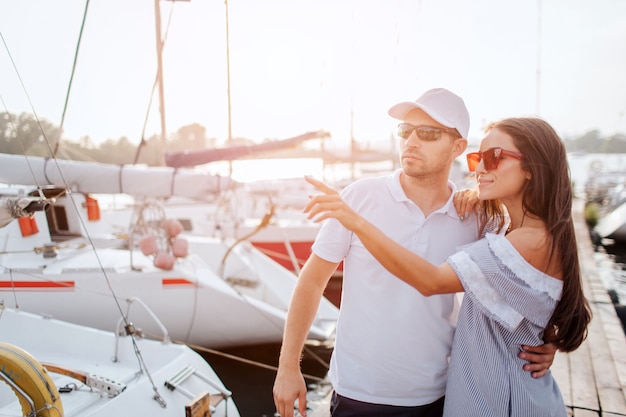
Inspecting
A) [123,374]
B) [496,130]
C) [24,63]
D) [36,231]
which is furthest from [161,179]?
[496,130]

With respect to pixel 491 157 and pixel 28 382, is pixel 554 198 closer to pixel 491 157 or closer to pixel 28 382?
pixel 491 157

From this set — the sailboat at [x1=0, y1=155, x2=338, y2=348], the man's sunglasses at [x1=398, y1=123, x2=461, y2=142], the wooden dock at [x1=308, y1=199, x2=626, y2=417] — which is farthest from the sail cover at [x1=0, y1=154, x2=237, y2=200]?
the man's sunglasses at [x1=398, y1=123, x2=461, y2=142]

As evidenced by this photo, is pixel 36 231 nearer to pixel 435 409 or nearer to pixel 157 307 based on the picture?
pixel 157 307

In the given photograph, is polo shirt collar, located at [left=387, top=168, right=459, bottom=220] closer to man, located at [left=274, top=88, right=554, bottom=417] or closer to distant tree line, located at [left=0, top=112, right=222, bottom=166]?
man, located at [left=274, top=88, right=554, bottom=417]

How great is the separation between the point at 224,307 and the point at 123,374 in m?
2.33

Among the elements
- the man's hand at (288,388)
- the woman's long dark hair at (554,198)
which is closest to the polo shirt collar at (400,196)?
the woman's long dark hair at (554,198)

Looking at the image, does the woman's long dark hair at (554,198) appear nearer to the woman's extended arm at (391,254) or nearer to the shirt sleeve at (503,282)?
the shirt sleeve at (503,282)

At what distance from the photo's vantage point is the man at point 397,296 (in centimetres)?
166

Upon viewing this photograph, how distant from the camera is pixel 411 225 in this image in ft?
5.57

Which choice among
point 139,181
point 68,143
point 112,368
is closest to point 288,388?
point 112,368

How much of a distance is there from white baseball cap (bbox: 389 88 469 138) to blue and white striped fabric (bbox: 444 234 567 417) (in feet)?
1.68

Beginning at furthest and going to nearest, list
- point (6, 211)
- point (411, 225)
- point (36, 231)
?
point (36, 231), point (6, 211), point (411, 225)

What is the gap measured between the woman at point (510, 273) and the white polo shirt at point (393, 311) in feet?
0.37

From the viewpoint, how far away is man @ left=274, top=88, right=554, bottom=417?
1.66 metres
